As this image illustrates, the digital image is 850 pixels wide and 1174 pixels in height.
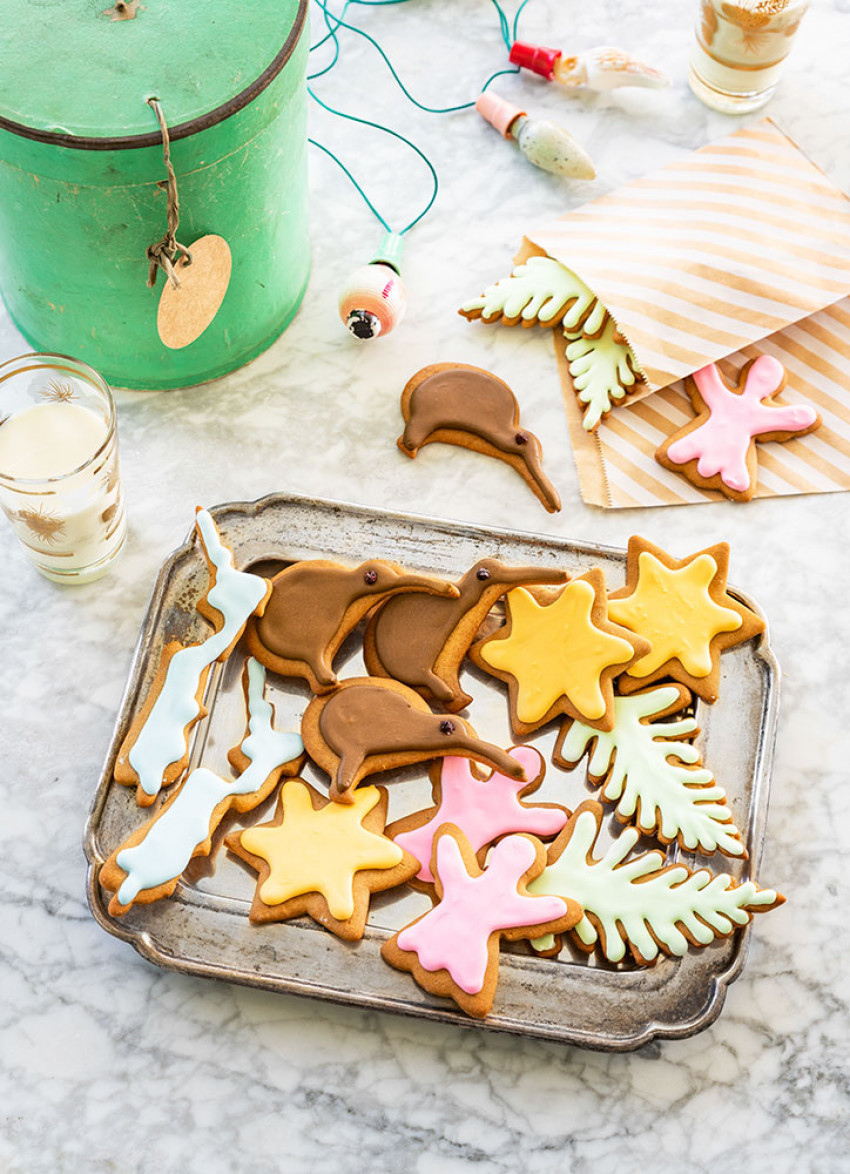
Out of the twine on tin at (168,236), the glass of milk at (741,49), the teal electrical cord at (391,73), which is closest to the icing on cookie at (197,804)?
the twine on tin at (168,236)

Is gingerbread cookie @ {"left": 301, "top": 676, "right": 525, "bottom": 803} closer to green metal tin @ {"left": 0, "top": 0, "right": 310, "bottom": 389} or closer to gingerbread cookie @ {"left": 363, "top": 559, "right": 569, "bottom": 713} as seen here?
gingerbread cookie @ {"left": 363, "top": 559, "right": 569, "bottom": 713}

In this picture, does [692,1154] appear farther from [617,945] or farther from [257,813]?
[257,813]

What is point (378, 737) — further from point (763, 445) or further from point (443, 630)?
point (763, 445)

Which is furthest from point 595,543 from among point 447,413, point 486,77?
point 486,77

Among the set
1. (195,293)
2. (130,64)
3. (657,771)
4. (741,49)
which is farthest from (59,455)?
(741,49)

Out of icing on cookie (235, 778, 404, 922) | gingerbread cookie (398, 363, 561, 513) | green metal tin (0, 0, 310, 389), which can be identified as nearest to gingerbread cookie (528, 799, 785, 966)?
icing on cookie (235, 778, 404, 922)

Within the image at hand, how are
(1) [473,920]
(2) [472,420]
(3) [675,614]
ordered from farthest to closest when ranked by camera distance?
(2) [472,420] → (3) [675,614] → (1) [473,920]
